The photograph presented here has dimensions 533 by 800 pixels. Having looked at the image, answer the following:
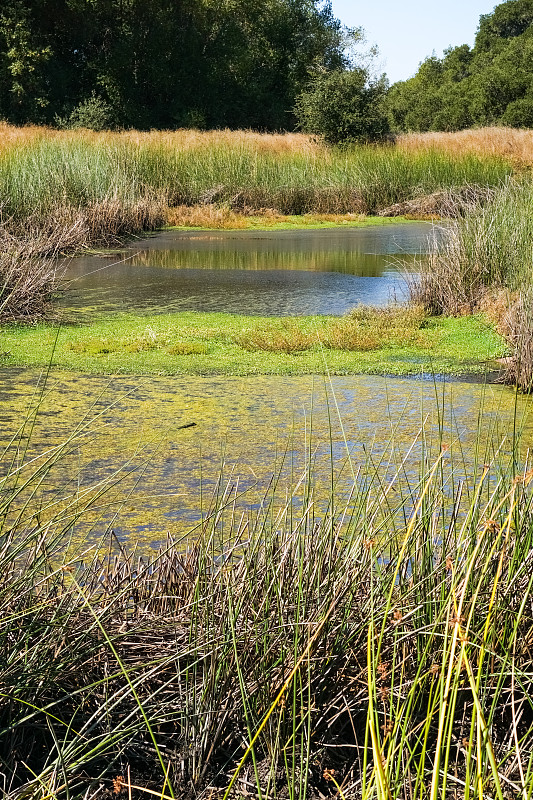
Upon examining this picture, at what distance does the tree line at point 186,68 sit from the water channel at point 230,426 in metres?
20.2

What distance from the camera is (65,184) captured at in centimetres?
1210

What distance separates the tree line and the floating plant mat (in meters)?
20.5

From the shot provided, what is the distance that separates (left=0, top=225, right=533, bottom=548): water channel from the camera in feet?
11.1

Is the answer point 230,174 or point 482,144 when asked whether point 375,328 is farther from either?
point 482,144

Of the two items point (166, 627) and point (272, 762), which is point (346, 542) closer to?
point (166, 627)

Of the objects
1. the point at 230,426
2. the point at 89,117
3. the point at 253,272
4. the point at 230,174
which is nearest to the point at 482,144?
the point at 230,174

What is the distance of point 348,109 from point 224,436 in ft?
60.7

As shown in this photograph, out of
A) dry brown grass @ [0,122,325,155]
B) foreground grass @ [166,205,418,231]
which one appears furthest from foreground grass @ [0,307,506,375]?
dry brown grass @ [0,122,325,155]

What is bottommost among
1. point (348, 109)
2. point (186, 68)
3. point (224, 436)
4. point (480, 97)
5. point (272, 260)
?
point (224, 436)

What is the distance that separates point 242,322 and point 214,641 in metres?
5.40

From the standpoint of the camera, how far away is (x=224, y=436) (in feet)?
14.2

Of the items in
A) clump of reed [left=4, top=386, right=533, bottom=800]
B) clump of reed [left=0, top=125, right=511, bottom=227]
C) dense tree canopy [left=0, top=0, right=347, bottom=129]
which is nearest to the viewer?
clump of reed [left=4, top=386, right=533, bottom=800]

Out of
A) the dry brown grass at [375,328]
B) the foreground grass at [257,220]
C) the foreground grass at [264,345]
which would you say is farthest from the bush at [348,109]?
the foreground grass at [264,345]

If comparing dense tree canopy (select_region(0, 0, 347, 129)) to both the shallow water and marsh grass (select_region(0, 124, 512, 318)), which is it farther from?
the shallow water
